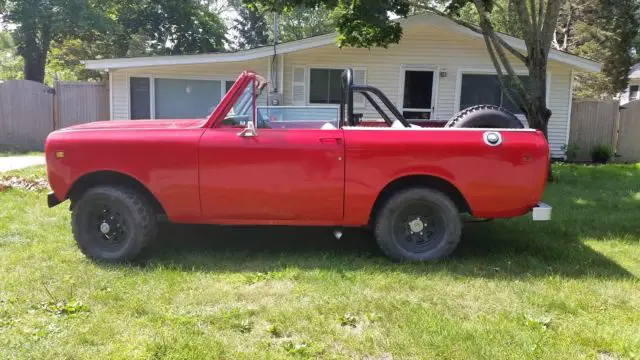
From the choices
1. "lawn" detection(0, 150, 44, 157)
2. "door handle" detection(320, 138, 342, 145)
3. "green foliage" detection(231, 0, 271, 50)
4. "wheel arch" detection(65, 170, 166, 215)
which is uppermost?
"green foliage" detection(231, 0, 271, 50)

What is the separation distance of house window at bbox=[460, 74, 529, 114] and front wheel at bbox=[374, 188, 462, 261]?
385 inches

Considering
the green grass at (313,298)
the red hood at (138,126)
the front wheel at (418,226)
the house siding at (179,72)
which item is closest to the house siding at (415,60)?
the house siding at (179,72)

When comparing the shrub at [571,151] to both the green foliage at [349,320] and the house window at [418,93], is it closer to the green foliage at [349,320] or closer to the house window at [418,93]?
the house window at [418,93]

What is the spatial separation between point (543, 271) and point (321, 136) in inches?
90.2

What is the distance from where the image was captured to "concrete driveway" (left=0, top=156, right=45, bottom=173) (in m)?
11.0

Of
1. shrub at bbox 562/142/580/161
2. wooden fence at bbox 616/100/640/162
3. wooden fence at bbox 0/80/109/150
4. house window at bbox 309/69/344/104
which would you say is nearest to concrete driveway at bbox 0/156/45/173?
wooden fence at bbox 0/80/109/150

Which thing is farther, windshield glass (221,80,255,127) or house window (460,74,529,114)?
house window (460,74,529,114)

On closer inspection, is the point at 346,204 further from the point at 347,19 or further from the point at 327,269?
the point at 347,19

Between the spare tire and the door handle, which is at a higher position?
the spare tire

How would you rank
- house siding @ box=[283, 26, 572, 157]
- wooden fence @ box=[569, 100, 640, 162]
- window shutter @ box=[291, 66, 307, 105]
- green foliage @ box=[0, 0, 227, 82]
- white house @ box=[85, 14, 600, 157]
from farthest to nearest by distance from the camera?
green foliage @ box=[0, 0, 227, 82], wooden fence @ box=[569, 100, 640, 162], window shutter @ box=[291, 66, 307, 105], house siding @ box=[283, 26, 572, 157], white house @ box=[85, 14, 600, 157]

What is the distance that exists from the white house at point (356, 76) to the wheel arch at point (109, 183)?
882 centimetres

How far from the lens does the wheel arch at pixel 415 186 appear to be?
15.6 ft

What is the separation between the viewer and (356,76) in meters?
13.9

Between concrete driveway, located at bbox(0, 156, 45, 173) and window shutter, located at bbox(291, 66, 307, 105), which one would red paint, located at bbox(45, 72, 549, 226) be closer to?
concrete driveway, located at bbox(0, 156, 45, 173)
